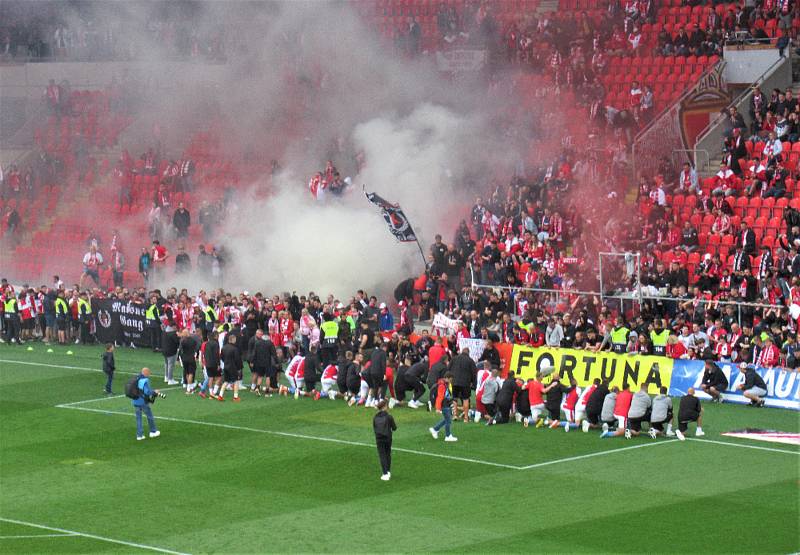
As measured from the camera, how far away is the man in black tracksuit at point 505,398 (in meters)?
24.5

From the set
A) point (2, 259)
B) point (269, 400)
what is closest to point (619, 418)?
point (269, 400)

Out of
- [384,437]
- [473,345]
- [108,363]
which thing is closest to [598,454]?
[384,437]

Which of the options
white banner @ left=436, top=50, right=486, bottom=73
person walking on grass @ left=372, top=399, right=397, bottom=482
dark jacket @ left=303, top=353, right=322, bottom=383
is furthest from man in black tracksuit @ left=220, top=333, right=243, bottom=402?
white banner @ left=436, top=50, right=486, bottom=73

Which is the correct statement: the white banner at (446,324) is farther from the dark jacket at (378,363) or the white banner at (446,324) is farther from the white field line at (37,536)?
the white field line at (37,536)

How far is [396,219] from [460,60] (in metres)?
8.08

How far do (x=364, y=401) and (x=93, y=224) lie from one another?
742 inches

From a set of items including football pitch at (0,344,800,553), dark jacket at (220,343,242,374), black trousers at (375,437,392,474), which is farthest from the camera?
dark jacket at (220,343,242,374)

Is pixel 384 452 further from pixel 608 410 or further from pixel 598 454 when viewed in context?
pixel 608 410

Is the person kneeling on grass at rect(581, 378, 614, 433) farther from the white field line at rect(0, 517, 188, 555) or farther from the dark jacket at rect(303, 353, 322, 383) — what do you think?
the white field line at rect(0, 517, 188, 555)

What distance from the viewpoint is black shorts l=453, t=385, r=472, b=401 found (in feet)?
80.9

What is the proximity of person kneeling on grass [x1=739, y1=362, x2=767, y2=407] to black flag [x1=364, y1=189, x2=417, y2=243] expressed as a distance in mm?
10161

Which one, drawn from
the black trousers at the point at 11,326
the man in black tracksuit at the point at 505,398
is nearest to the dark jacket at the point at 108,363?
the man in black tracksuit at the point at 505,398

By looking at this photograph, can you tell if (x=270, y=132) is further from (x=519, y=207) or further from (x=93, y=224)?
(x=519, y=207)

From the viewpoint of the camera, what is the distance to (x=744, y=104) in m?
33.8
